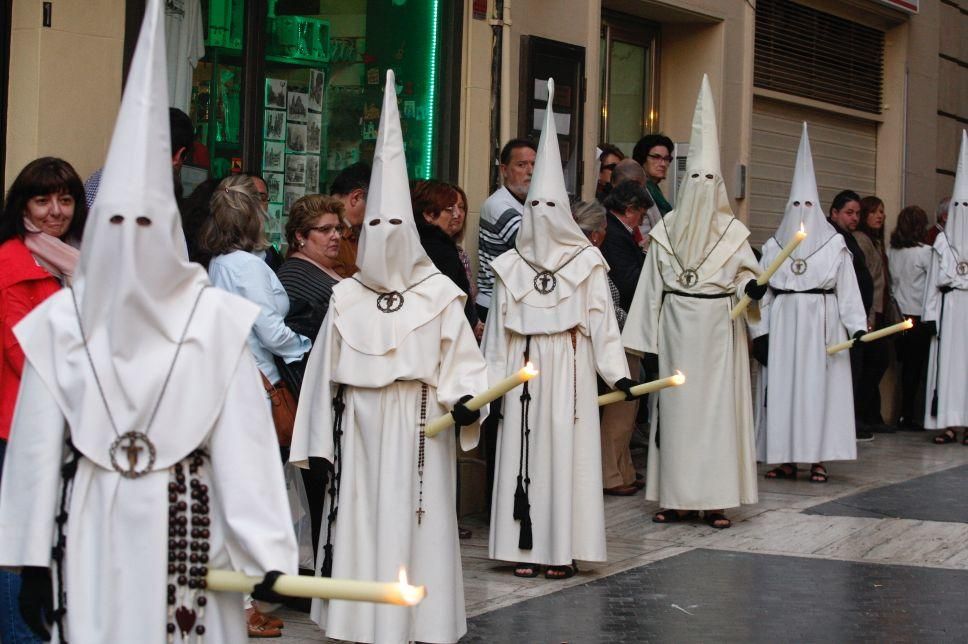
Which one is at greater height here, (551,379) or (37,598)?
(551,379)

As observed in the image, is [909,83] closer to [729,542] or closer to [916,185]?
[916,185]

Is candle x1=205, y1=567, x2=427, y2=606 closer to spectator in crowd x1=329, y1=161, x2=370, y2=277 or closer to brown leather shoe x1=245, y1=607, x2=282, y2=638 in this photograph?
brown leather shoe x1=245, y1=607, x2=282, y2=638

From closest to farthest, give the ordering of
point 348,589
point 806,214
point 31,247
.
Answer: point 348,589, point 31,247, point 806,214

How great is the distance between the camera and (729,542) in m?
9.22

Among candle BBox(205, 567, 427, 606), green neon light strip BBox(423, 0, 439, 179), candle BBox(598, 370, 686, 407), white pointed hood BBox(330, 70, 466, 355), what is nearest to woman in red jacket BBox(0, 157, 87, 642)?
white pointed hood BBox(330, 70, 466, 355)

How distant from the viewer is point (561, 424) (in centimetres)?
825

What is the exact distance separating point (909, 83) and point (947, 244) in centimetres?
375

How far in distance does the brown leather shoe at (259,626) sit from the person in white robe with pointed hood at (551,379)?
5.76 feet

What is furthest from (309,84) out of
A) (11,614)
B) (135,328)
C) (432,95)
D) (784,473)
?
(135,328)

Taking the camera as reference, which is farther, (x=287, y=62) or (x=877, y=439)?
(x=877, y=439)

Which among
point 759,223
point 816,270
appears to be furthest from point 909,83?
point 816,270

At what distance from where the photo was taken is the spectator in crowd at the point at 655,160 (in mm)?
11758

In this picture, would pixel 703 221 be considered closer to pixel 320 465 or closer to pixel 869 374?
pixel 320 465

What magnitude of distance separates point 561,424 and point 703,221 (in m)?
2.18
